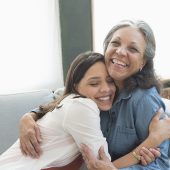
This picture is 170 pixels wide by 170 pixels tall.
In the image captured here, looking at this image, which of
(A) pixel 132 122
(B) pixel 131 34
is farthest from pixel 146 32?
(A) pixel 132 122

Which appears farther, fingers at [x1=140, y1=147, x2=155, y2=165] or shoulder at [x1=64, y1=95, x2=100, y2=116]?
fingers at [x1=140, y1=147, x2=155, y2=165]

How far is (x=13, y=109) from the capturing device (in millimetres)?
2127

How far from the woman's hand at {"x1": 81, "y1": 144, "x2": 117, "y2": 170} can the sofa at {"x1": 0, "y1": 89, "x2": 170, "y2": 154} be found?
885mm

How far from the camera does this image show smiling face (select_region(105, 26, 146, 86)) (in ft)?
4.65

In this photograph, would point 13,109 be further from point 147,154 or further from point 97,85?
point 147,154

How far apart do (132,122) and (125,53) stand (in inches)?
13.0

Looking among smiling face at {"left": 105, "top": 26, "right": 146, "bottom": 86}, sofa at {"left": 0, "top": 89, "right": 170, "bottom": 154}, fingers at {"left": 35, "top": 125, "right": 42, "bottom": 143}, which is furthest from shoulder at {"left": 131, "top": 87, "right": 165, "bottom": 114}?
sofa at {"left": 0, "top": 89, "right": 170, "bottom": 154}

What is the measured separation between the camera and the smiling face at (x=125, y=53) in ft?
4.65

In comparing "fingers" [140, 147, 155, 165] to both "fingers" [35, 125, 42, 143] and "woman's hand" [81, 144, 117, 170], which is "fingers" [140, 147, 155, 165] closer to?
"woman's hand" [81, 144, 117, 170]

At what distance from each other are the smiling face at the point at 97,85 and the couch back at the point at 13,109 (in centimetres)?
88

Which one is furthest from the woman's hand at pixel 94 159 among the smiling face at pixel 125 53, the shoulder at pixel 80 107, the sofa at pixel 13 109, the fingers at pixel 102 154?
the sofa at pixel 13 109

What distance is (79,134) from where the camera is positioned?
47.8 inches

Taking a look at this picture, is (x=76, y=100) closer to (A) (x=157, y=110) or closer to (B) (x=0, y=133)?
(A) (x=157, y=110)

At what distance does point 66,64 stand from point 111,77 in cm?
124
